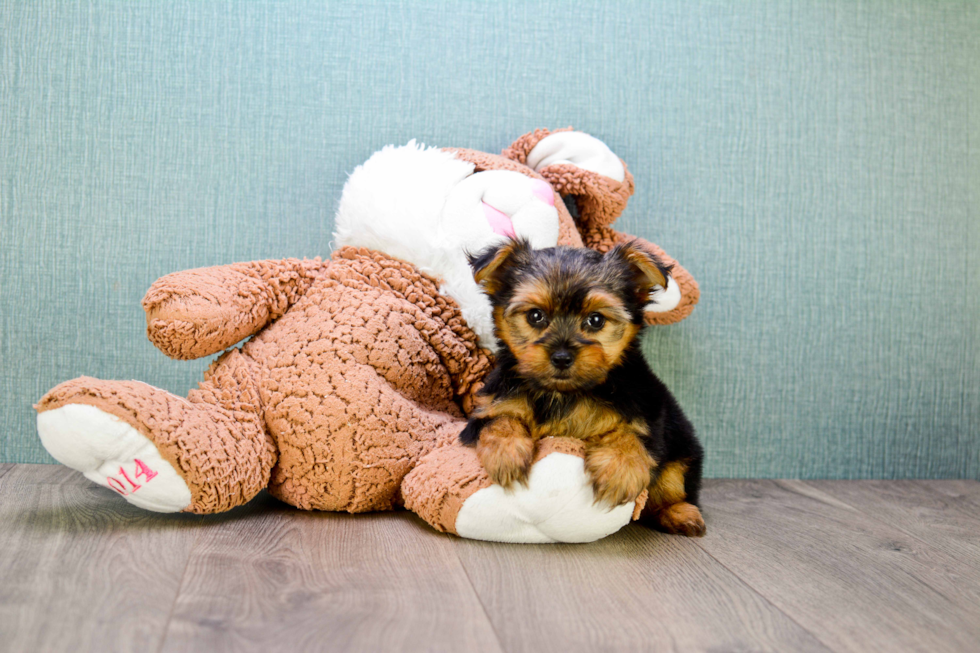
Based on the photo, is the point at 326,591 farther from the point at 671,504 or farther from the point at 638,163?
the point at 638,163

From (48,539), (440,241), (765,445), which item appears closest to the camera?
(48,539)

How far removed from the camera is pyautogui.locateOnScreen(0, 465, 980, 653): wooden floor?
1.44m

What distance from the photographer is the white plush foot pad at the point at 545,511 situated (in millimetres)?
1913

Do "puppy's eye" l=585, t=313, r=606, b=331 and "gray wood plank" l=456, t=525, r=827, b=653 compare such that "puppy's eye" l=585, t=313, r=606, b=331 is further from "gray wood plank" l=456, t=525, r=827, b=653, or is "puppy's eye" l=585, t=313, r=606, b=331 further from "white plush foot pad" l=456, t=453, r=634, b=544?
"gray wood plank" l=456, t=525, r=827, b=653

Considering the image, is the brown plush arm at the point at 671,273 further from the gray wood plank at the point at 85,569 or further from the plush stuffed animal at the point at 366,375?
the gray wood plank at the point at 85,569

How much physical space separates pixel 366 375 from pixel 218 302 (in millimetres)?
473

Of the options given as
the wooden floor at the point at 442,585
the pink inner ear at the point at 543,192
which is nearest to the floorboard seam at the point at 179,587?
the wooden floor at the point at 442,585

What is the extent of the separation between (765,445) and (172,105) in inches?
104

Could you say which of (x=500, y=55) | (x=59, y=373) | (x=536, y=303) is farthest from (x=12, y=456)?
(x=500, y=55)

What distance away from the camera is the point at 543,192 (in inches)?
95.3

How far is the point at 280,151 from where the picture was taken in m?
2.76

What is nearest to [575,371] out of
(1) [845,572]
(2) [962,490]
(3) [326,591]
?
(3) [326,591]

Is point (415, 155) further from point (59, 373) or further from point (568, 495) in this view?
point (59, 373)

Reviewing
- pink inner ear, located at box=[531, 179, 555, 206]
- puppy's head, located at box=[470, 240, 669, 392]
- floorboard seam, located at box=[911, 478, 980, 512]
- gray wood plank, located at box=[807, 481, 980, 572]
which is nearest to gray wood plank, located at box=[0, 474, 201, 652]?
puppy's head, located at box=[470, 240, 669, 392]
